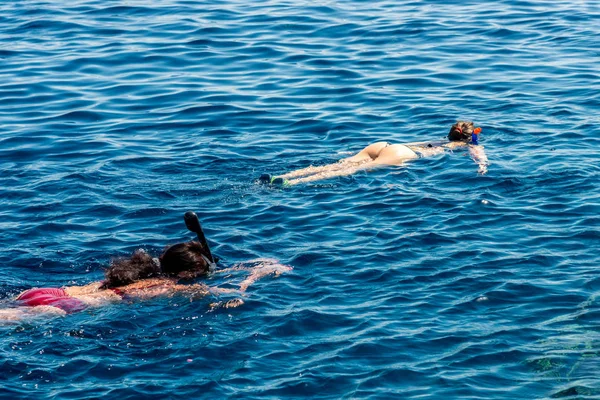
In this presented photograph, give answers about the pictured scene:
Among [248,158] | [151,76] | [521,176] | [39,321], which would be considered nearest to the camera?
[39,321]

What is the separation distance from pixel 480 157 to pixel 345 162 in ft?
6.80

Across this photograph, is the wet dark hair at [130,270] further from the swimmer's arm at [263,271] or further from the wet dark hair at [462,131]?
the wet dark hair at [462,131]

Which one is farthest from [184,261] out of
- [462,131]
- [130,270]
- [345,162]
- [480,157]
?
[462,131]

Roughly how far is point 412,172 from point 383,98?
13.8 feet

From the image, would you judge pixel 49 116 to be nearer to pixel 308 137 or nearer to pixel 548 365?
pixel 308 137

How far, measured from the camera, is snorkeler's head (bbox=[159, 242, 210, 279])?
10508mm

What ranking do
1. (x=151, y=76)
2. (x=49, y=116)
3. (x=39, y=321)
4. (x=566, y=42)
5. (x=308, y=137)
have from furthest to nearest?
(x=566, y=42) < (x=151, y=76) < (x=49, y=116) < (x=308, y=137) < (x=39, y=321)

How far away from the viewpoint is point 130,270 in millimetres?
10453

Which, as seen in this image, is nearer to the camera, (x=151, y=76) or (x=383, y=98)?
(x=383, y=98)

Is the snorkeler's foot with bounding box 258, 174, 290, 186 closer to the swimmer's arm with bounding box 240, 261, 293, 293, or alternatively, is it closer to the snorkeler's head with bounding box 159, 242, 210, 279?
the swimmer's arm with bounding box 240, 261, 293, 293

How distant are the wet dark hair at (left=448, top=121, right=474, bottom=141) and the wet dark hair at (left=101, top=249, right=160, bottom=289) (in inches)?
242

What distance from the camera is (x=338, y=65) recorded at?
20.5 meters

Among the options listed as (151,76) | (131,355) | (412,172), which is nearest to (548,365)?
(131,355)

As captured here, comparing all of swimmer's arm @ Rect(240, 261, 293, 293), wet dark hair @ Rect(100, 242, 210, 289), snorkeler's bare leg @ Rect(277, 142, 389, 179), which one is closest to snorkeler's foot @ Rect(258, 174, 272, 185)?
snorkeler's bare leg @ Rect(277, 142, 389, 179)
